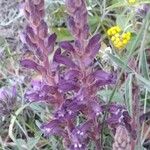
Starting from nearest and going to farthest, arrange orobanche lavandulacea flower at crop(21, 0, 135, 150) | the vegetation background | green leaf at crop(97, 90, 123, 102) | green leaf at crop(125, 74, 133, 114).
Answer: orobanche lavandulacea flower at crop(21, 0, 135, 150), green leaf at crop(125, 74, 133, 114), the vegetation background, green leaf at crop(97, 90, 123, 102)

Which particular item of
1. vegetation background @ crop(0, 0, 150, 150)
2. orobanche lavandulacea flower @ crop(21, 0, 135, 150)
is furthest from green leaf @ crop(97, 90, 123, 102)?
orobanche lavandulacea flower @ crop(21, 0, 135, 150)

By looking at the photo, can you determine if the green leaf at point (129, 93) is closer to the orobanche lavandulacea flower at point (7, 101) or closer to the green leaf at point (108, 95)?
the green leaf at point (108, 95)

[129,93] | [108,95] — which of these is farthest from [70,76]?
[108,95]

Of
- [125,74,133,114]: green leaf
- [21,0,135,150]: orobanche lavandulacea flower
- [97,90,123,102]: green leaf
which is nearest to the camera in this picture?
[21,0,135,150]: orobanche lavandulacea flower

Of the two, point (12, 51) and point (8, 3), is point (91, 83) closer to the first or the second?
point (12, 51)

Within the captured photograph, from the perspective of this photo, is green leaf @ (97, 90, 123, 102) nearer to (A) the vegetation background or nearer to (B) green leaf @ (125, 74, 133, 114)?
(A) the vegetation background

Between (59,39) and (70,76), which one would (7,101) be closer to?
(70,76)

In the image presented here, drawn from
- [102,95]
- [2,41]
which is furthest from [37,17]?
[2,41]
